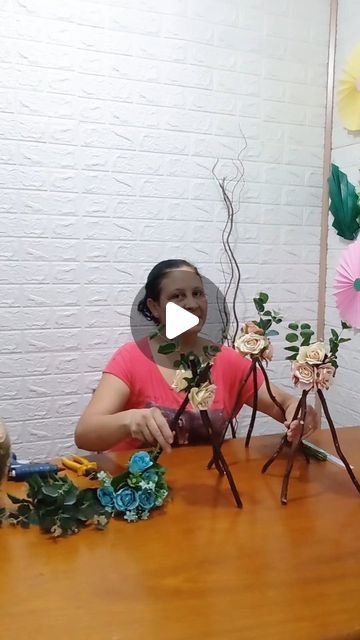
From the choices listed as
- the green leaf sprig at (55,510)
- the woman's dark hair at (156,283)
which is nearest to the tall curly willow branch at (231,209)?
the woman's dark hair at (156,283)

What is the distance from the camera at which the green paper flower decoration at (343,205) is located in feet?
7.35

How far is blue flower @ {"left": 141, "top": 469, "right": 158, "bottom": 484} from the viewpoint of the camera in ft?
3.62

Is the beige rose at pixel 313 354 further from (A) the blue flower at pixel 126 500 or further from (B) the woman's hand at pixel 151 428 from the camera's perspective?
(A) the blue flower at pixel 126 500

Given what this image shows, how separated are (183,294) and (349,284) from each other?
94 cm

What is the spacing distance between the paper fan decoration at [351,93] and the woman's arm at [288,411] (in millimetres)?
1213

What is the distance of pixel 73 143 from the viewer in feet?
6.53

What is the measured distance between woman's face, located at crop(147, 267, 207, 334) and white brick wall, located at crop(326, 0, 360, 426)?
93cm

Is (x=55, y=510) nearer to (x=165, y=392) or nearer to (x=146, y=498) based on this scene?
(x=146, y=498)

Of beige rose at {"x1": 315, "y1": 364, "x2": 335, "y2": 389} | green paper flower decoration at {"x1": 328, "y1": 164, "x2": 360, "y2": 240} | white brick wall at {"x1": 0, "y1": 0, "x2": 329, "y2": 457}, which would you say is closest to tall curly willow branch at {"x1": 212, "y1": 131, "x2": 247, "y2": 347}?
white brick wall at {"x1": 0, "y1": 0, "x2": 329, "y2": 457}

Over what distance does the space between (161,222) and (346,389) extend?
999mm

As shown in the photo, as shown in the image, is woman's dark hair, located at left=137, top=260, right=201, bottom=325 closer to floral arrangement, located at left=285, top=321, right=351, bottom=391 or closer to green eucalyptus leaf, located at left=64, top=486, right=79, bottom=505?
floral arrangement, located at left=285, top=321, right=351, bottom=391

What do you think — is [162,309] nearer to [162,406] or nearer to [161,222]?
[162,406]
